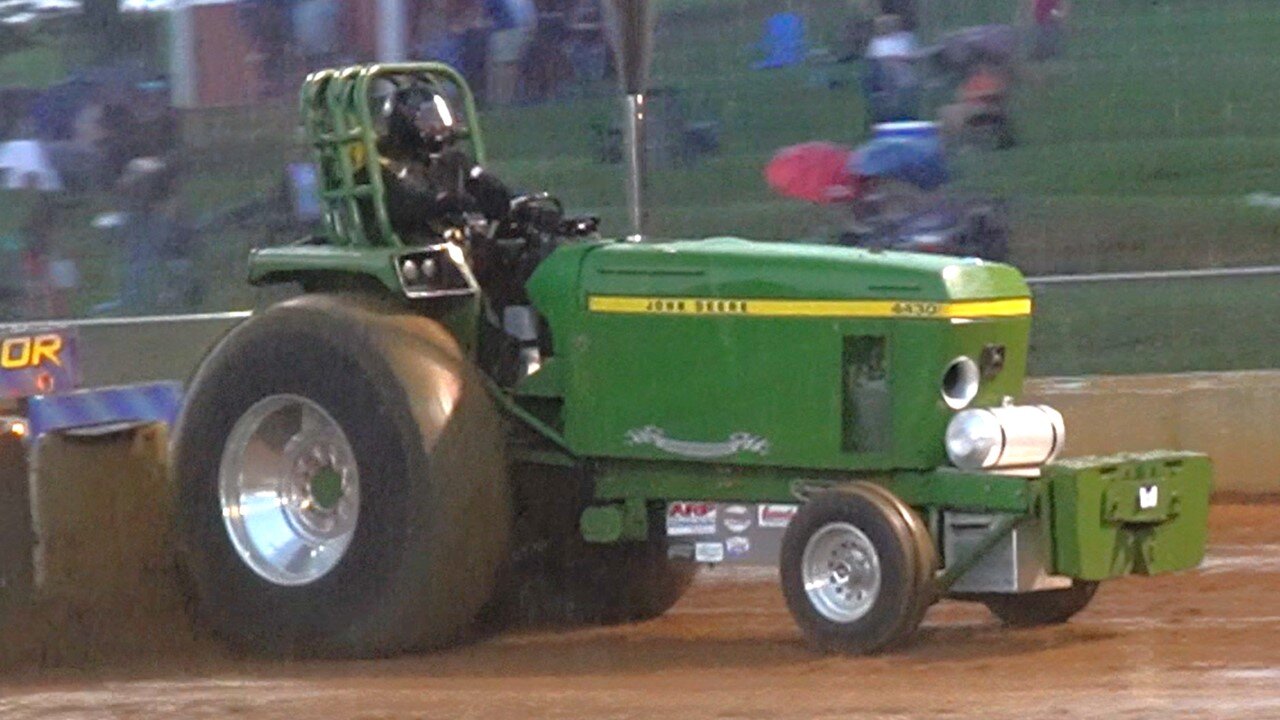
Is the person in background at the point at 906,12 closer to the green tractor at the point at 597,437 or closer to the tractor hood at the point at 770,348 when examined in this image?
the green tractor at the point at 597,437

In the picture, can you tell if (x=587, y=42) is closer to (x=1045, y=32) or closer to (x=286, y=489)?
(x=1045, y=32)

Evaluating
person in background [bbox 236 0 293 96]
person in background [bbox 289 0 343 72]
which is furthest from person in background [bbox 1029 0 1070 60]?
person in background [bbox 236 0 293 96]

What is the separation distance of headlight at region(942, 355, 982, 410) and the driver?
1608 mm

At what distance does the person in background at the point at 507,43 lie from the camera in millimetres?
12336

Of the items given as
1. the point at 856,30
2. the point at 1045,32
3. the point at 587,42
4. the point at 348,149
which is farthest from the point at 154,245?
the point at 348,149

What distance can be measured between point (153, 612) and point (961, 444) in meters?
2.75

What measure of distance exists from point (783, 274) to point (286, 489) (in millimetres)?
1763

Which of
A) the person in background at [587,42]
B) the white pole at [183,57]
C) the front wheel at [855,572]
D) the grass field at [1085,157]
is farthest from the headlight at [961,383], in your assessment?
the white pole at [183,57]

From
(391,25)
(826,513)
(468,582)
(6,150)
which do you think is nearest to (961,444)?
(826,513)

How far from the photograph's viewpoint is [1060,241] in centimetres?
1138

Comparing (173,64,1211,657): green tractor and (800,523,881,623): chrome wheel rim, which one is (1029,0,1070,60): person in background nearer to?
(173,64,1211,657): green tractor

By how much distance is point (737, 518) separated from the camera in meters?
7.64

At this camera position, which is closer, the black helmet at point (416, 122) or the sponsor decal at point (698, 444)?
the sponsor decal at point (698, 444)

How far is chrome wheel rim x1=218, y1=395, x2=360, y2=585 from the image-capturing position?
7.91 meters
